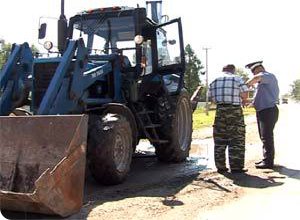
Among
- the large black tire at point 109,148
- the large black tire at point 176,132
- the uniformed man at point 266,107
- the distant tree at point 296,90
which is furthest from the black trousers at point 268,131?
the distant tree at point 296,90

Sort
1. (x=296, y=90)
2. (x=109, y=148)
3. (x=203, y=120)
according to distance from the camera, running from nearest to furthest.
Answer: (x=109, y=148), (x=203, y=120), (x=296, y=90)

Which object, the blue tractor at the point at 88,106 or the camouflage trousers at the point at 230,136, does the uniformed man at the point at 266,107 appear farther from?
the blue tractor at the point at 88,106

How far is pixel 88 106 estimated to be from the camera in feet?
26.8

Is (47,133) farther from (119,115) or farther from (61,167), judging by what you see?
(119,115)

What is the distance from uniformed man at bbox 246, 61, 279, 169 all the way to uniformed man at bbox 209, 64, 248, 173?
15.7 inches

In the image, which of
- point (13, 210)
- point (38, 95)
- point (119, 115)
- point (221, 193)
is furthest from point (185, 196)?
point (38, 95)

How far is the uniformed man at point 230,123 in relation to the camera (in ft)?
28.4

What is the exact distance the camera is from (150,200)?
655cm

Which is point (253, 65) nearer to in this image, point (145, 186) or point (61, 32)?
point (145, 186)

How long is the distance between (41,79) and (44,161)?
215cm

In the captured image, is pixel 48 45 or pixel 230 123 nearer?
pixel 230 123

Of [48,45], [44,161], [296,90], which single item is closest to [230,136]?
[48,45]

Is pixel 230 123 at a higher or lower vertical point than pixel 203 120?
higher

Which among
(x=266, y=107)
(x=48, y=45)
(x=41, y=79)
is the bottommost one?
(x=266, y=107)
